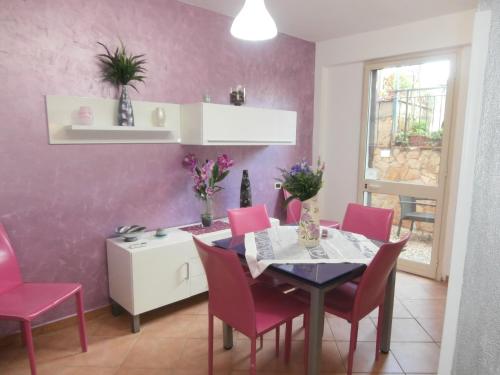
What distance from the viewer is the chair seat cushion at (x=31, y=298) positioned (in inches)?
69.6

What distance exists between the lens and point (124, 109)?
2.46 metres

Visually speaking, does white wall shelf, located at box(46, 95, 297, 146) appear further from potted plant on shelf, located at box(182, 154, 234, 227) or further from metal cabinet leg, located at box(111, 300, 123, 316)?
metal cabinet leg, located at box(111, 300, 123, 316)

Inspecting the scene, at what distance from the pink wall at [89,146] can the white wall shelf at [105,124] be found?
0.05 m

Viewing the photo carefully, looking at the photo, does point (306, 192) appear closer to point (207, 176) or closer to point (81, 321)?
point (207, 176)

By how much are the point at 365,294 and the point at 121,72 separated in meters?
2.20

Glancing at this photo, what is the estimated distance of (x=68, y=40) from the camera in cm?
226

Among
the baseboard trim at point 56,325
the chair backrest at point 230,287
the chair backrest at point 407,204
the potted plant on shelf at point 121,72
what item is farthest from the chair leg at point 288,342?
the chair backrest at point 407,204

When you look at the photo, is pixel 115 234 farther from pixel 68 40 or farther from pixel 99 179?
pixel 68 40

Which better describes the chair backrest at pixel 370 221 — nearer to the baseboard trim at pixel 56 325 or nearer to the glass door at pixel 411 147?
the glass door at pixel 411 147

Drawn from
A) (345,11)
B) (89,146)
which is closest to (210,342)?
(89,146)

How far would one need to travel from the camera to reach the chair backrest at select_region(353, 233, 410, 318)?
1.65 meters

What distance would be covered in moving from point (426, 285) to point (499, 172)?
116 inches

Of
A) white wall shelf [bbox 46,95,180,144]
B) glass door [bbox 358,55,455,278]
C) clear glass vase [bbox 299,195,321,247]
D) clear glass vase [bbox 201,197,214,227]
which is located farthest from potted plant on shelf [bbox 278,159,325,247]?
glass door [bbox 358,55,455,278]

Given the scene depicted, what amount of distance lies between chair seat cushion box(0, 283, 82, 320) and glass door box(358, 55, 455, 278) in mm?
3131
